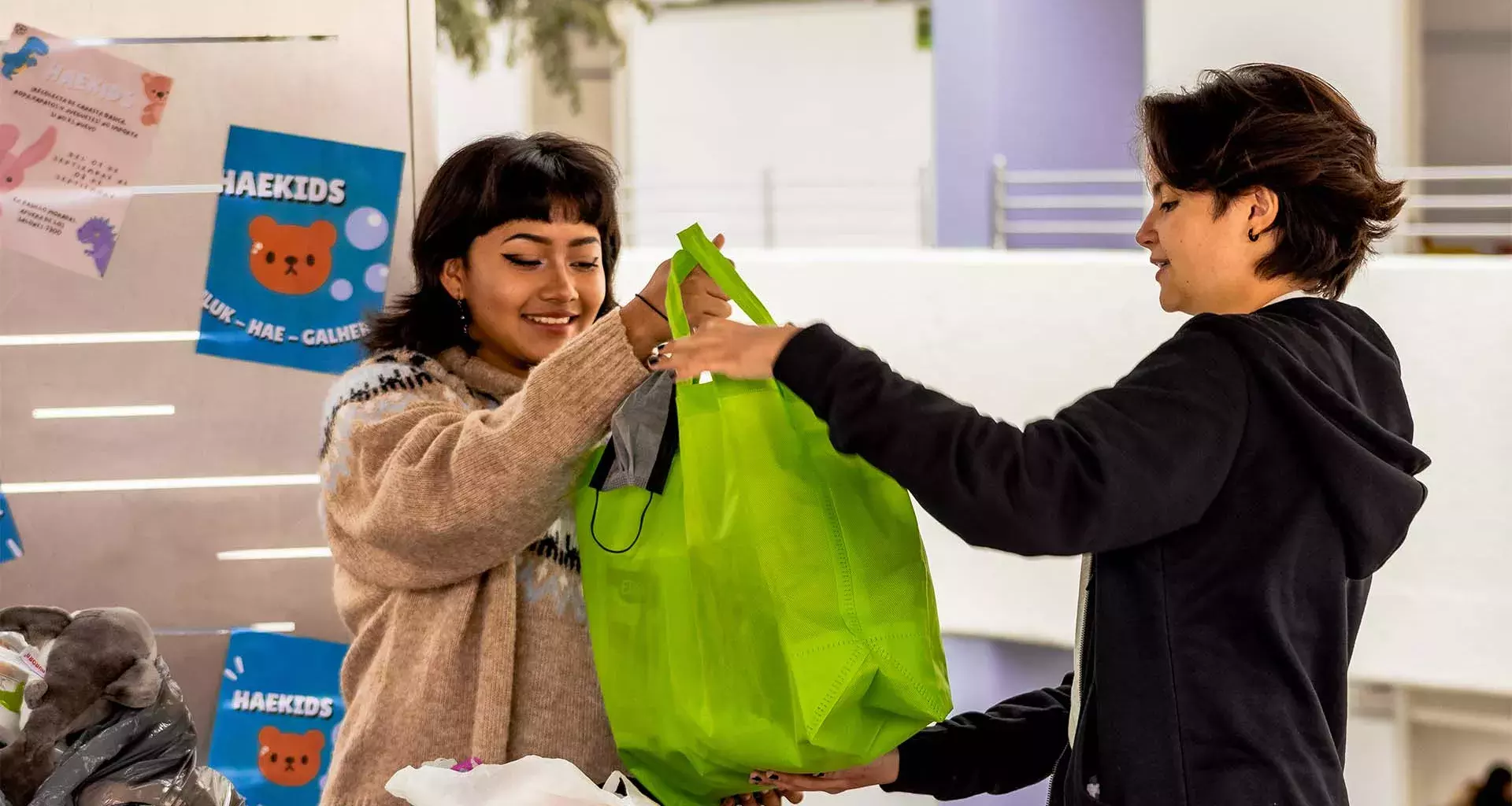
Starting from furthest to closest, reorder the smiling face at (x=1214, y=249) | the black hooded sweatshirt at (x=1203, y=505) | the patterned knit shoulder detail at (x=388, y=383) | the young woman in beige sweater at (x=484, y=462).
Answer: the patterned knit shoulder detail at (x=388, y=383)
the young woman in beige sweater at (x=484, y=462)
the smiling face at (x=1214, y=249)
the black hooded sweatshirt at (x=1203, y=505)

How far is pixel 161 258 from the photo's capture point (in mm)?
2426

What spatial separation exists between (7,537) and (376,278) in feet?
2.57

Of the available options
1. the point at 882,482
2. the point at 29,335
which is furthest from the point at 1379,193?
the point at 29,335

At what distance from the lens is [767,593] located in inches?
54.2

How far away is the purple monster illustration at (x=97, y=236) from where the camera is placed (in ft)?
7.88

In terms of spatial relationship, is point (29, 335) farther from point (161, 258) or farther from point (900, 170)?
point (900, 170)

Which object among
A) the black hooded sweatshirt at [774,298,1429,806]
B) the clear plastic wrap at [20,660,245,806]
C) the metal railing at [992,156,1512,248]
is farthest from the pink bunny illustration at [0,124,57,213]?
the metal railing at [992,156,1512,248]

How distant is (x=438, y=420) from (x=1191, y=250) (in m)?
0.84

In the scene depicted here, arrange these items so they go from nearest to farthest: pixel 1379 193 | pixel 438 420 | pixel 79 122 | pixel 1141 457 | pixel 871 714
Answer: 1. pixel 1141 457
2. pixel 1379 193
3. pixel 871 714
4. pixel 438 420
5. pixel 79 122

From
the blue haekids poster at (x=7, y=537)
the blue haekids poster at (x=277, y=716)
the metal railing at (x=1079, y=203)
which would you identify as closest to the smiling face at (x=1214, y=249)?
the blue haekids poster at (x=277, y=716)

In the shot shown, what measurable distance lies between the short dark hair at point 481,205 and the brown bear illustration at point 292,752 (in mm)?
983

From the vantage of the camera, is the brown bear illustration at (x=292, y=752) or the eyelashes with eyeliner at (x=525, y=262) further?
the brown bear illustration at (x=292, y=752)

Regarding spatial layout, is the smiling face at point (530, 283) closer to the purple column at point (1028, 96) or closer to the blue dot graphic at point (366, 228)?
the blue dot graphic at point (366, 228)

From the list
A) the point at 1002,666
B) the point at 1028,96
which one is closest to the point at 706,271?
the point at 1002,666
